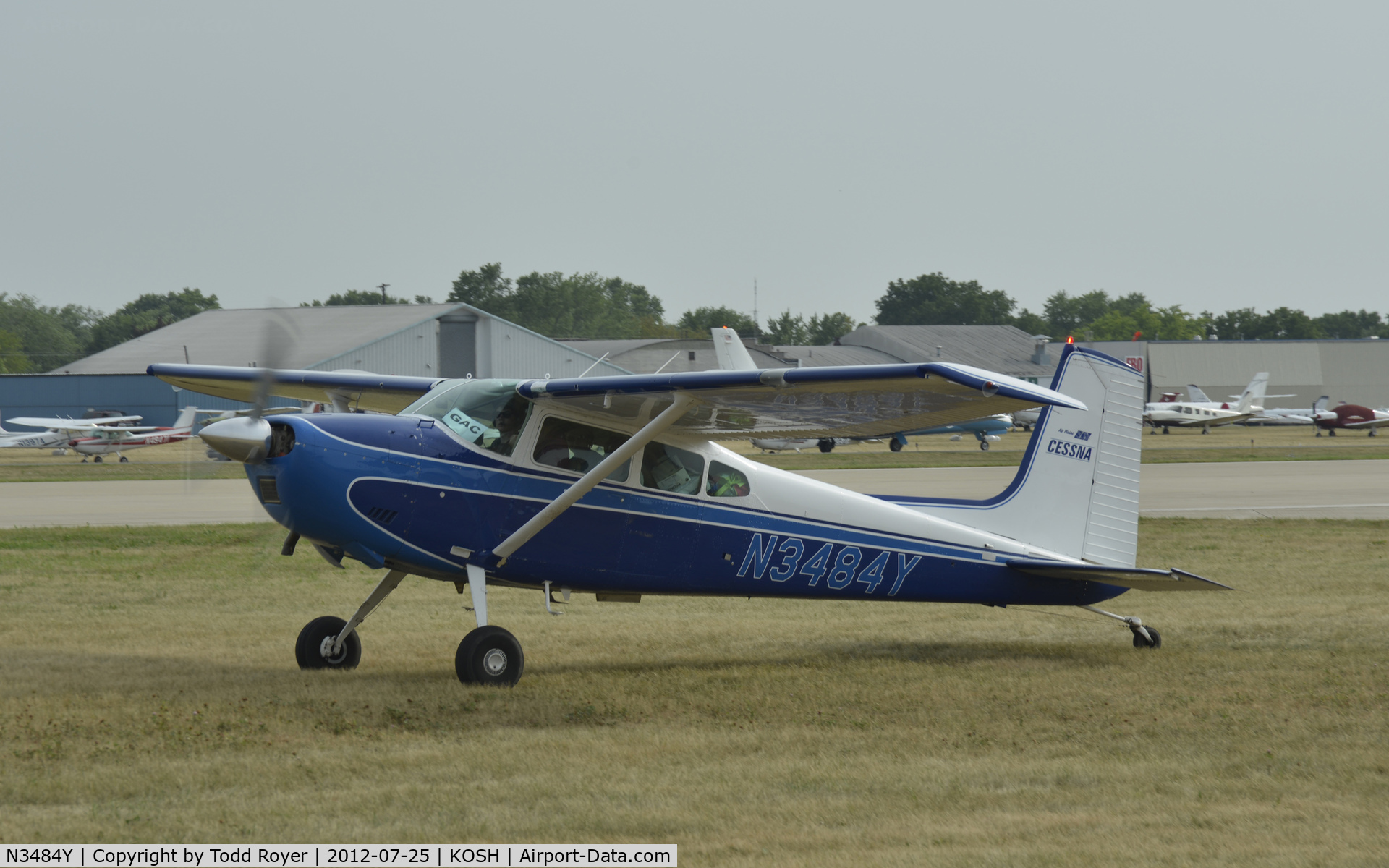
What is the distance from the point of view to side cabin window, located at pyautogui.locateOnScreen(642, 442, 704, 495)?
9656 mm

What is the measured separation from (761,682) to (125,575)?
9.89 metres

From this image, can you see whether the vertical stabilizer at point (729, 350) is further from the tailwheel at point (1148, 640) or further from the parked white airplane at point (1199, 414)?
the parked white airplane at point (1199, 414)

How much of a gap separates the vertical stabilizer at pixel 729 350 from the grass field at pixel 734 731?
4.93m

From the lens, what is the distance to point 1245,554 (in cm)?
1758

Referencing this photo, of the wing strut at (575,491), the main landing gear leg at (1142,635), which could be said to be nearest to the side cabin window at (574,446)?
the wing strut at (575,491)

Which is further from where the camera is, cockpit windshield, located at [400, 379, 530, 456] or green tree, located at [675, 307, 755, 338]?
green tree, located at [675, 307, 755, 338]

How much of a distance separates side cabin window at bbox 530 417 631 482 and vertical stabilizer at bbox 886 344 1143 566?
9.70 feet

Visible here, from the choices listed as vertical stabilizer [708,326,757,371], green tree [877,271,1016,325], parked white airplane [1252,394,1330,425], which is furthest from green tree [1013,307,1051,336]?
vertical stabilizer [708,326,757,371]

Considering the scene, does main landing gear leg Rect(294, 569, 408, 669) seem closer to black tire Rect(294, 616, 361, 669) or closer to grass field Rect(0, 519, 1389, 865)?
black tire Rect(294, 616, 361, 669)

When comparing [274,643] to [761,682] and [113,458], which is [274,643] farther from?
→ [113,458]

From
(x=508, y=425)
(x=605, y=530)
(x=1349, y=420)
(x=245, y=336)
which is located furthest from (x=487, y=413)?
(x=1349, y=420)

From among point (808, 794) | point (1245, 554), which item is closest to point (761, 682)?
point (808, 794)

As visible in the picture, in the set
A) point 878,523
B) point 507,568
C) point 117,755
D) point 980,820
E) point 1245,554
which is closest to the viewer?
point 980,820

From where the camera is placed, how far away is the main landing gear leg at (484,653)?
8.85 meters
